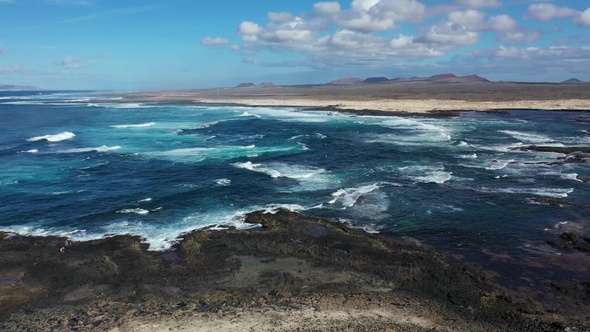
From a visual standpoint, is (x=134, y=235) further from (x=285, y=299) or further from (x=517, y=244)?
(x=517, y=244)

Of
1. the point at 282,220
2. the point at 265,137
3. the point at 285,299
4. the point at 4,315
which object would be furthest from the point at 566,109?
the point at 4,315

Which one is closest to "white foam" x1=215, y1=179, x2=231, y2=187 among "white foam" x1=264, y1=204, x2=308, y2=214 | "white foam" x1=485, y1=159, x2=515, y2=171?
"white foam" x1=264, y1=204, x2=308, y2=214

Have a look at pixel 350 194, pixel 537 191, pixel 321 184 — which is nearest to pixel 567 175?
pixel 537 191

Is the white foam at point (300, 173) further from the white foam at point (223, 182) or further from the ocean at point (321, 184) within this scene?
the white foam at point (223, 182)

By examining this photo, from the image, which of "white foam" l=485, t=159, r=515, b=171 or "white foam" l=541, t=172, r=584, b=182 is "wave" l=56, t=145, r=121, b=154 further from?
"white foam" l=541, t=172, r=584, b=182

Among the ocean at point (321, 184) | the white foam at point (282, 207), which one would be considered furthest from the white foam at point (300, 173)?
the white foam at point (282, 207)
